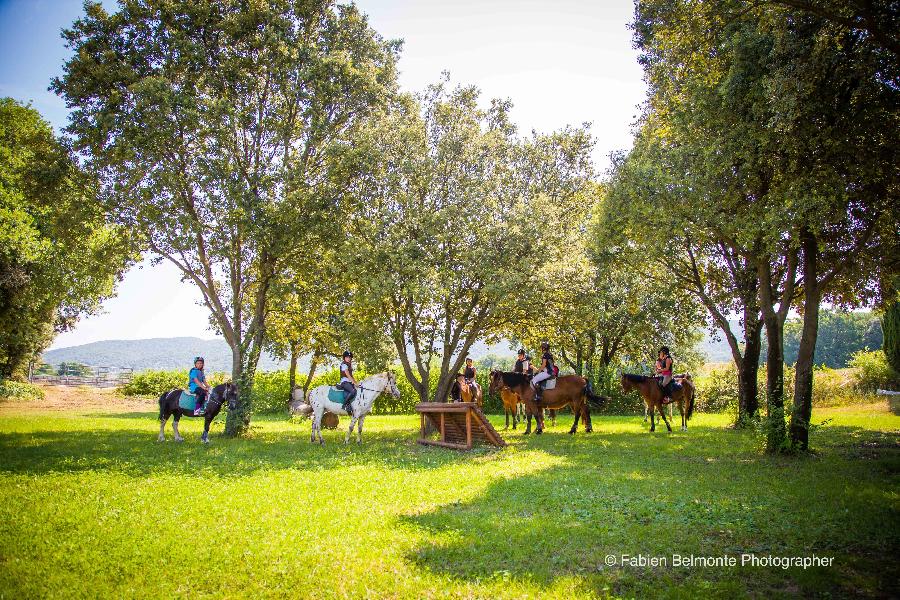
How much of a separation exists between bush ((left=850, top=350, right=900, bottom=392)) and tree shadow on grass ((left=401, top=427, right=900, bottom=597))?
26.6 meters

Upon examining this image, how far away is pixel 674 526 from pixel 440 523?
364cm

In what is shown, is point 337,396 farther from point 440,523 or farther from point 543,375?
point 440,523

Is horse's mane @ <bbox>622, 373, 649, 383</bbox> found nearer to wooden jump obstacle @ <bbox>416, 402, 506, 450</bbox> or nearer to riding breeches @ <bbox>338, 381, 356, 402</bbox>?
wooden jump obstacle @ <bbox>416, 402, 506, 450</bbox>

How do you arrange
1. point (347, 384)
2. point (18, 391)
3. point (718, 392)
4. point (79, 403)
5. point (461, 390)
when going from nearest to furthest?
point (347, 384) < point (461, 390) < point (18, 391) < point (718, 392) < point (79, 403)

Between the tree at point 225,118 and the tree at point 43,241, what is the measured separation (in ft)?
4.44

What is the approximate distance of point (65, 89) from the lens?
1966cm

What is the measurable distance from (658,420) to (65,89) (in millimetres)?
31429

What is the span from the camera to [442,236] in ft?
66.4

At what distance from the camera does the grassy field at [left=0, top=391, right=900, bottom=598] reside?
5.95 m

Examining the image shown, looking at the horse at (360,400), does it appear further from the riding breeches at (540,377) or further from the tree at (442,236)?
the riding breeches at (540,377)

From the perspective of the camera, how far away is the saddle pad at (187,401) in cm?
Answer: 1866

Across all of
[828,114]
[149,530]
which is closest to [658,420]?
[828,114]

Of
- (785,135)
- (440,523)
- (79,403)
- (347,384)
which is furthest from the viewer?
(79,403)

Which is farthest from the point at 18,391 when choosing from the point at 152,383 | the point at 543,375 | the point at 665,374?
the point at 665,374
